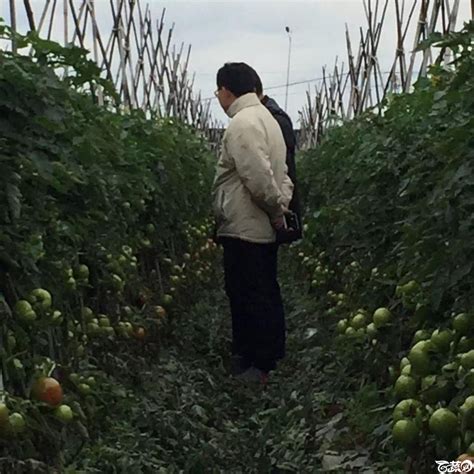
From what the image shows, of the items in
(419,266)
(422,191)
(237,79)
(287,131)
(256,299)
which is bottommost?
(256,299)

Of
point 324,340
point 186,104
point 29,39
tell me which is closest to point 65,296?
point 29,39

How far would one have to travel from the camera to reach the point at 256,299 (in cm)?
485

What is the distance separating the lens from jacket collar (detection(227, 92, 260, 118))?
4.73 meters

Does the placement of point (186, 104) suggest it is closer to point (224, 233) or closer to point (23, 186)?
point (224, 233)

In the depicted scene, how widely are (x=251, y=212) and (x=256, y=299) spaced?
17.4 inches

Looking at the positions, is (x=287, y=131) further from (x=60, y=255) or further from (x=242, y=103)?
(x=60, y=255)

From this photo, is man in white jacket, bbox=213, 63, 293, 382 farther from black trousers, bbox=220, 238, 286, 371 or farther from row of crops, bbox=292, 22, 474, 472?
row of crops, bbox=292, 22, 474, 472

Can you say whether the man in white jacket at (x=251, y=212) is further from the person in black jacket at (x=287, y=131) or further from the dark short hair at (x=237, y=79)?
the person in black jacket at (x=287, y=131)

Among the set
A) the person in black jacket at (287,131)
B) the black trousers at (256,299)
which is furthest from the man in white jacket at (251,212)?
the person in black jacket at (287,131)

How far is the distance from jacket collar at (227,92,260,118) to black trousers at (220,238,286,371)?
617mm

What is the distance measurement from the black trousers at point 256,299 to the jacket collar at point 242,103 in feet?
2.02

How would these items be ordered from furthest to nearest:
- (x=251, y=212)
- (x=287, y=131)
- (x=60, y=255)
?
(x=287, y=131) < (x=251, y=212) < (x=60, y=255)

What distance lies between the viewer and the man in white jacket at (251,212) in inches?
181

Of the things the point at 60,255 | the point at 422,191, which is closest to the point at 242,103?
the point at 422,191
